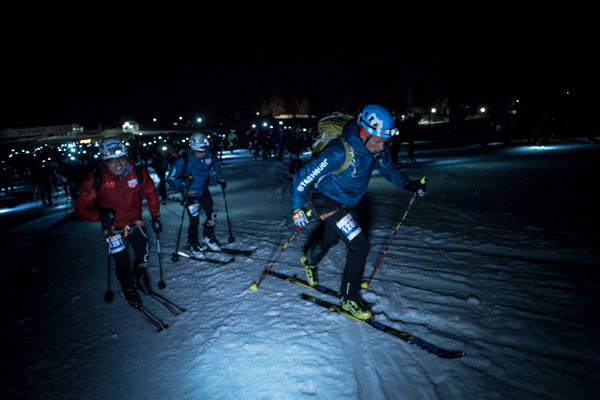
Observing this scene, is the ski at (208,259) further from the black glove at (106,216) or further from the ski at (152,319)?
the black glove at (106,216)

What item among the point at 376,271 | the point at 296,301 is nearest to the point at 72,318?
the point at 296,301

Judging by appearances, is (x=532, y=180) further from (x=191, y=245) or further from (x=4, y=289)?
(x=4, y=289)

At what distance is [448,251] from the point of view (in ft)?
17.5

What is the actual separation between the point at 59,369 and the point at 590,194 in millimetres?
11267

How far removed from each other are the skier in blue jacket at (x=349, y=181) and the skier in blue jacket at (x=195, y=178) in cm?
300

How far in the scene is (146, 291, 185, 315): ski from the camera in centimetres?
419

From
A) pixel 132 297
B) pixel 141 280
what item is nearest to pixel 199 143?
pixel 141 280

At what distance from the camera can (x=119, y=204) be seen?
13.5ft

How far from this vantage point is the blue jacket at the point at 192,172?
582cm

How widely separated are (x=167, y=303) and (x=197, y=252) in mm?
1782

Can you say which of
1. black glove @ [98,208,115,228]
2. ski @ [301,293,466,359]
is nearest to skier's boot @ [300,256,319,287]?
ski @ [301,293,466,359]

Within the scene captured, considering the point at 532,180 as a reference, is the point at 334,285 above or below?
below

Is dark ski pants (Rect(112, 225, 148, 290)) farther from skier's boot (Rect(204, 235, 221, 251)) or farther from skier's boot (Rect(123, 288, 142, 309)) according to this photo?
skier's boot (Rect(204, 235, 221, 251))

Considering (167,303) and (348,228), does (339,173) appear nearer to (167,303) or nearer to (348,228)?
(348,228)
